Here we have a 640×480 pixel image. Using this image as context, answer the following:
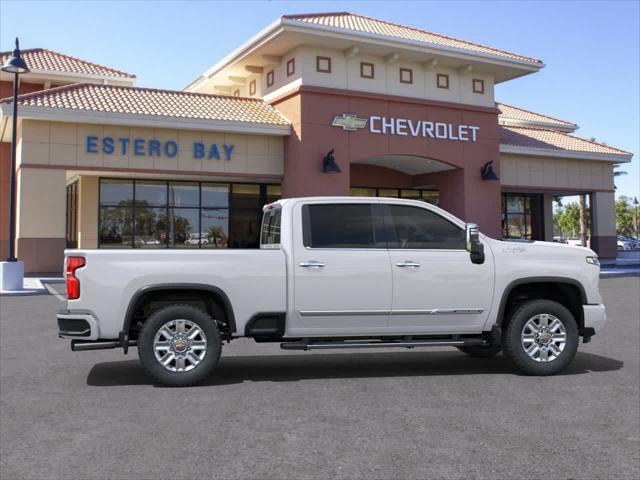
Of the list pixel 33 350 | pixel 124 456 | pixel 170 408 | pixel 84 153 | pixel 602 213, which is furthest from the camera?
pixel 602 213

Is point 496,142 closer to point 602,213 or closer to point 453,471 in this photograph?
point 602,213

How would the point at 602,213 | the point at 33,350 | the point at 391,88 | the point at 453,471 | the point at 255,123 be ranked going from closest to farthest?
the point at 453,471 < the point at 33,350 < the point at 255,123 < the point at 391,88 < the point at 602,213

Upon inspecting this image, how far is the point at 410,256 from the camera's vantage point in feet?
23.8

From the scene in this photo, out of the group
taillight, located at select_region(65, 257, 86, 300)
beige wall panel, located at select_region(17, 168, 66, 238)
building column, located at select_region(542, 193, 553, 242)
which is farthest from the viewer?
building column, located at select_region(542, 193, 553, 242)

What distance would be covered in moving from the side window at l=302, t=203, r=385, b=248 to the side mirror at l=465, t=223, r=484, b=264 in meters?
1.02

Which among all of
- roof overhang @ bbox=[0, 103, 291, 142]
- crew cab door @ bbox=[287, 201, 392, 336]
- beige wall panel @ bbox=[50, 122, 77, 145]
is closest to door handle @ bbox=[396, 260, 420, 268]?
crew cab door @ bbox=[287, 201, 392, 336]

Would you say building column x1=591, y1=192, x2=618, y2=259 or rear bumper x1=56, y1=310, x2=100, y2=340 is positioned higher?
building column x1=591, y1=192, x2=618, y2=259

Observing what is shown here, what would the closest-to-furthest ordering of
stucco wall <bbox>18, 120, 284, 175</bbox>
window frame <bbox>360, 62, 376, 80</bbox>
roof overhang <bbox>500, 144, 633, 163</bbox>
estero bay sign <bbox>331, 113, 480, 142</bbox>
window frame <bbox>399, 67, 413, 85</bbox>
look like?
stucco wall <bbox>18, 120, 284, 175</bbox>
estero bay sign <bbox>331, 113, 480, 142</bbox>
window frame <bbox>360, 62, 376, 80</bbox>
window frame <bbox>399, 67, 413, 85</bbox>
roof overhang <bbox>500, 144, 633, 163</bbox>

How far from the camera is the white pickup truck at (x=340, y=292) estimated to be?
6703 millimetres

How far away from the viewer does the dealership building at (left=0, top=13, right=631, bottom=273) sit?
886 inches

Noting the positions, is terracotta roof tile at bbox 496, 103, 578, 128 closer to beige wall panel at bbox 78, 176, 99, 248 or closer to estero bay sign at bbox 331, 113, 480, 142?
estero bay sign at bbox 331, 113, 480, 142

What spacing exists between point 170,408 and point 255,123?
19474 mm

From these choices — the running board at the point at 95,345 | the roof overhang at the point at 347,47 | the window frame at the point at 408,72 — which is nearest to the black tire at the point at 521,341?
the running board at the point at 95,345

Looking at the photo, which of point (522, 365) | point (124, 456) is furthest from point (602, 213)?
point (124, 456)
